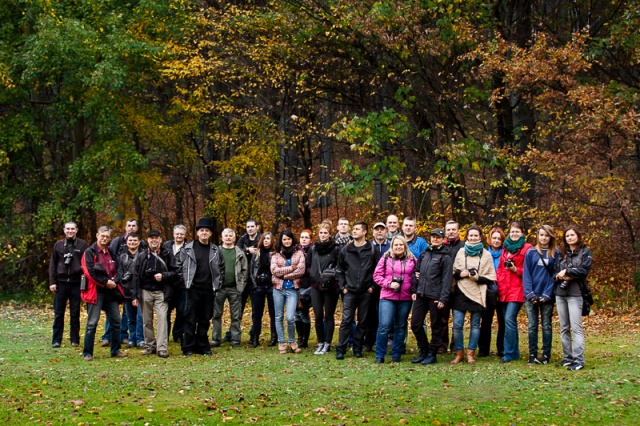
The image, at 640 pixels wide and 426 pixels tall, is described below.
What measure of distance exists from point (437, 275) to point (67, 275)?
6.22 metres

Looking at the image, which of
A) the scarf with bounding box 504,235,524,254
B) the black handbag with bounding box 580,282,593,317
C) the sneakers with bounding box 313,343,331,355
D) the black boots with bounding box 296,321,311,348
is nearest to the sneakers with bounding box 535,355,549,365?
the black handbag with bounding box 580,282,593,317

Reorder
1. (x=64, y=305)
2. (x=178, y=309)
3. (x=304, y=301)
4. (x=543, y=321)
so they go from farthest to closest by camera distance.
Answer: (x=64, y=305), (x=178, y=309), (x=304, y=301), (x=543, y=321)

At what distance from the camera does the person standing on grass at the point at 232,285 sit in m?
13.6

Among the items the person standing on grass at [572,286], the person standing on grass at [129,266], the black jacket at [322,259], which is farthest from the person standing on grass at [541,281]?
the person standing on grass at [129,266]

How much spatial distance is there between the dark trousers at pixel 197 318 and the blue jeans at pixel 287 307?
41.6 inches

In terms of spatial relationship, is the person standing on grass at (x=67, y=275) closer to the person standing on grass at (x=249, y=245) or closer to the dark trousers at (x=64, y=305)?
the dark trousers at (x=64, y=305)

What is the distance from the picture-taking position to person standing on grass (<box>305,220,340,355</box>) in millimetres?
12591

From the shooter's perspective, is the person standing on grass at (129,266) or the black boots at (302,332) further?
the black boots at (302,332)

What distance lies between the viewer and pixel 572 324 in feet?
36.0

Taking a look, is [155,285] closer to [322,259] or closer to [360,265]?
[322,259]

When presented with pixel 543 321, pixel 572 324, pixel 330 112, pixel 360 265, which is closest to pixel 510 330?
pixel 543 321

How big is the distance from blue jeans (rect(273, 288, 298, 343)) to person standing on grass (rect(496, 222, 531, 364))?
3.26m

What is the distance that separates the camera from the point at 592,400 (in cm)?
905

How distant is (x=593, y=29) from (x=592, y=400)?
13.6m
